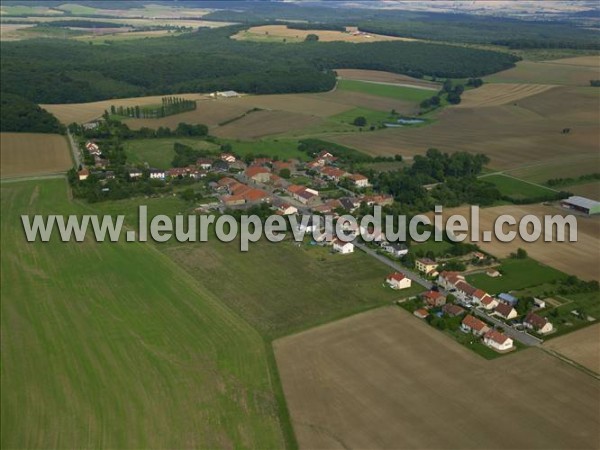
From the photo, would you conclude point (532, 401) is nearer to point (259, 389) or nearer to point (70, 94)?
point (259, 389)

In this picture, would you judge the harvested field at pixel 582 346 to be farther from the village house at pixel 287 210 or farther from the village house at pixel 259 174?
the village house at pixel 259 174

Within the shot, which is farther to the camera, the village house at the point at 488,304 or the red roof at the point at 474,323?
the village house at the point at 488,304

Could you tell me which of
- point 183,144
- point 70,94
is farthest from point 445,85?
point 70,94

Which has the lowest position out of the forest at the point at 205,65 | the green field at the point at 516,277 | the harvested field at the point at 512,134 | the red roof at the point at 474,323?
the harvested field at the point at 512,134

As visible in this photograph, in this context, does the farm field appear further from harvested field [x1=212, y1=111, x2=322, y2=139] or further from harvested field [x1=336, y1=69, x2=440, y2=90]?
harvested field [x1=336, y1=69, x2=440, y2=90]

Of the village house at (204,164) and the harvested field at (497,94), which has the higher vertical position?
the village house at (204,164)

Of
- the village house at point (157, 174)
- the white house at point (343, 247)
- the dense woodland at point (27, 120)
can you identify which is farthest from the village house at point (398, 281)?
the dense woodland at point (27, 120)

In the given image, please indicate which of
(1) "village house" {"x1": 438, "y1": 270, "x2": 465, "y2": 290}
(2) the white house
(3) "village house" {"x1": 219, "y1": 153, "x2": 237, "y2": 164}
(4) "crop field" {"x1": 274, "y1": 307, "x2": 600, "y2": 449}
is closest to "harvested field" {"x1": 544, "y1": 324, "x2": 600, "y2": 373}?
(4) "crop field" {"x1": 274, "y1": 307, "x2": 600, "y2": 449}
